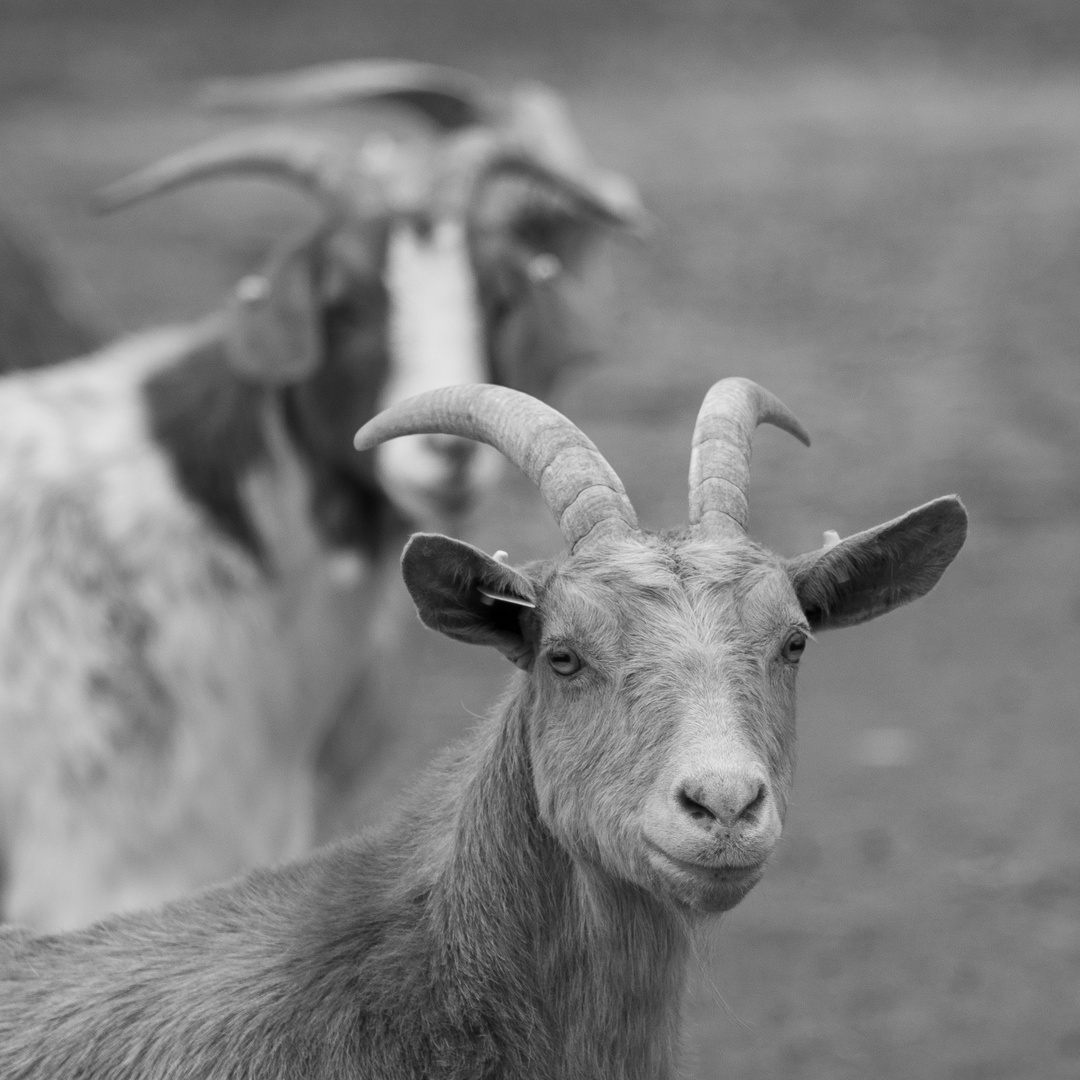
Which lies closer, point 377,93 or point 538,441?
point 538,441

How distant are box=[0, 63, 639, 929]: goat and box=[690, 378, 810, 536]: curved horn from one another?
5.38ft

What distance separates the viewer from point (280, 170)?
6.01 meters

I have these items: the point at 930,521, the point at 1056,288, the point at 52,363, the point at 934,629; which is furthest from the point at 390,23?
the point at 930,521

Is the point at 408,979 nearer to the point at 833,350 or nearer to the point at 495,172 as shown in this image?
the point at 495,172

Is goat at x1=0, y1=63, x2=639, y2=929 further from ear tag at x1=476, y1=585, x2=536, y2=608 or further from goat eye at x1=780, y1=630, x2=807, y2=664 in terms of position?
goat eye at x1=780, y1=630, x2=807, y2=664

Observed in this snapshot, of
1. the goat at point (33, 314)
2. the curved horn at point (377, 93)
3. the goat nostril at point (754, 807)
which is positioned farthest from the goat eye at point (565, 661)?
the goat at point (33, 314)

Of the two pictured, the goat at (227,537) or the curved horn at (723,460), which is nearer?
the curved horn at (723,460)

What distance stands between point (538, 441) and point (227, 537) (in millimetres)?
2378

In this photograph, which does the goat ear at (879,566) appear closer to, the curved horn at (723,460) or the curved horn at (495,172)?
the curved horn at (723,460)

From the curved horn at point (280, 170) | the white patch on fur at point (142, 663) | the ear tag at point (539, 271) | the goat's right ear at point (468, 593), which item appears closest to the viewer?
the goat's right ear at point (468, 593)

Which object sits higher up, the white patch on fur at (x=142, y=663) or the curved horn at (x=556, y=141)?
the curved horn at (x=556, y=141)

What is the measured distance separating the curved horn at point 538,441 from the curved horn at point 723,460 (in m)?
0.15

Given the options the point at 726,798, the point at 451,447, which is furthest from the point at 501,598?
the point at 451,447

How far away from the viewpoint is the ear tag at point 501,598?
3.64 m
